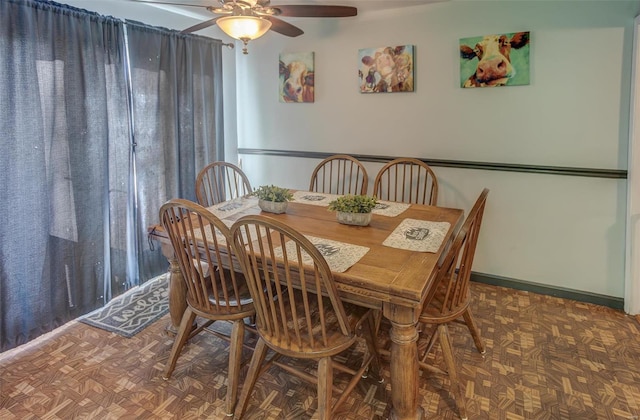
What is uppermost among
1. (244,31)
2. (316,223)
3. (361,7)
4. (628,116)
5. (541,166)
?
(361,7)

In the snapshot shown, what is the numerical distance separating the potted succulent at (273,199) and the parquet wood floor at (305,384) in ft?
2.77

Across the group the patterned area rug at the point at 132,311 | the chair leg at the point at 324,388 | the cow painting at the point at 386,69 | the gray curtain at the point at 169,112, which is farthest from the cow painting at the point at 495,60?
the patterned area rug at the point at 132,311

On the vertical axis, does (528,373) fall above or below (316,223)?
below

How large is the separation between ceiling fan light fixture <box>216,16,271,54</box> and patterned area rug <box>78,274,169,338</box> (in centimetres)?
182

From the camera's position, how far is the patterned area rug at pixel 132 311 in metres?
2.48

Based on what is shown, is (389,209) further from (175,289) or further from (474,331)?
(175,289)

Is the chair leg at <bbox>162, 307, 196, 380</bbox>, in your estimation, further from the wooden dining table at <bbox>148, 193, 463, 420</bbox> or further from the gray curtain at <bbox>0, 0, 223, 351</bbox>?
the gray curtain at <bbox>0, 0, 223, 351</bbox>

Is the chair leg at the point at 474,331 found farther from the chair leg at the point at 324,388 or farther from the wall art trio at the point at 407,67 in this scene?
the wall art trio at the point at 407,67

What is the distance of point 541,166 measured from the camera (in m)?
2.73

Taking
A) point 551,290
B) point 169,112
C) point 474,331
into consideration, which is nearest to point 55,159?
point 169,112

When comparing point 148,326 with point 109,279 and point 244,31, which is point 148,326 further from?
point 244,31

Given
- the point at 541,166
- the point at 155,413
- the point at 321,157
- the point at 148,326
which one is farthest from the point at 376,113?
the point at 155,413

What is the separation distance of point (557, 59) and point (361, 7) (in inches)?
56.0

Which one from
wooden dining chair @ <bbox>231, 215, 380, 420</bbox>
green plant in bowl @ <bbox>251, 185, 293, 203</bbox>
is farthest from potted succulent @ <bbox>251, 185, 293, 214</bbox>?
wooden dining chair @ <bbox>231, 215, 380, 420</bbox>
